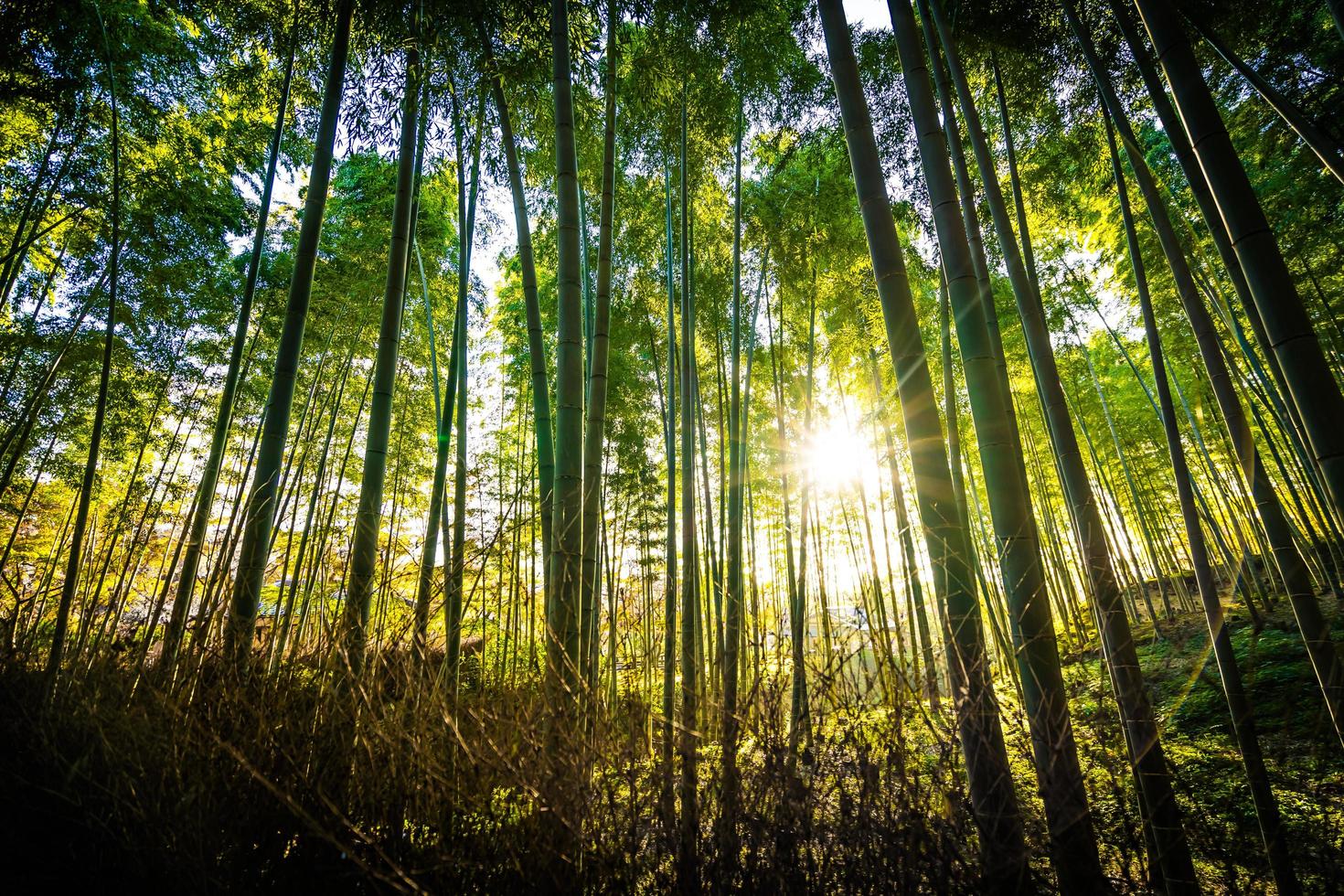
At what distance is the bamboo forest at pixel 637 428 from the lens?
1150 mm

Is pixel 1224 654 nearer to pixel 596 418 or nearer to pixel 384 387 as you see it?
pixel 596 418

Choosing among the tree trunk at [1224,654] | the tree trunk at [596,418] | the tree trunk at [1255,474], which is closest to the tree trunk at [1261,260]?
the tree trunk at [1255,474]

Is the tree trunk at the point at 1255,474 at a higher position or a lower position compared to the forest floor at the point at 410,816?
higher

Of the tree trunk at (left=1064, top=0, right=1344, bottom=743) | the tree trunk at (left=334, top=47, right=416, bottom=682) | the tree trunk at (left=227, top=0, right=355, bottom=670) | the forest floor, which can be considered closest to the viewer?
the forest floor

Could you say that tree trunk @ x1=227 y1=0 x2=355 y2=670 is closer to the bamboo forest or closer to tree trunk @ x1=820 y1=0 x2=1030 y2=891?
the bamboo forest

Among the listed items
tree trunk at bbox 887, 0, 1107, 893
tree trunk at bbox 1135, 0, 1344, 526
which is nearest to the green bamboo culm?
tree trunk at bbox 887, 0, 1107, 893

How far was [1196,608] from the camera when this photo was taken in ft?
21.3

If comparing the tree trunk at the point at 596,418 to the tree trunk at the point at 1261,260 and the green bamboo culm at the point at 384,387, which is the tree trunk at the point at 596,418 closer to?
the green bamboo culm at the point at 384,387

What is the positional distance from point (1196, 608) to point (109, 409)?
12.3 metres

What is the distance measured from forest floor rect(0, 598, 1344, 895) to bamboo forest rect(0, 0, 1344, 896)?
0.01 meters

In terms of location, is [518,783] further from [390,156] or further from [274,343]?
[274,343]

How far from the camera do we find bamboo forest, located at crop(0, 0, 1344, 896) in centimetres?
115

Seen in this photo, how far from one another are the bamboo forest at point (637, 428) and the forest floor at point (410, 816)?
0.04 feet

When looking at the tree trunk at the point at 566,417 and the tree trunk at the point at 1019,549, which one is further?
the tree trunk at the point at 566,417
